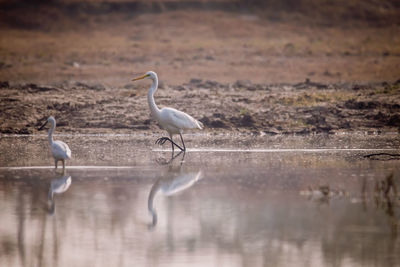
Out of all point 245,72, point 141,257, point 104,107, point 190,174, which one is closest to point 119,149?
point 190,174

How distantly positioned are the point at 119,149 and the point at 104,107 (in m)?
4.03

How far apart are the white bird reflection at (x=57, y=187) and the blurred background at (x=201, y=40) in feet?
44.3

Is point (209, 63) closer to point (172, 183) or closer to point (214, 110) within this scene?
point (214, 110)

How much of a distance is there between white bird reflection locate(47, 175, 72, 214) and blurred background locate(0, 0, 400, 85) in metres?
13.5

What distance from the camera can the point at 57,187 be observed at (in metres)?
8.80

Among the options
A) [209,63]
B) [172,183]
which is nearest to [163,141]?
[172,183]

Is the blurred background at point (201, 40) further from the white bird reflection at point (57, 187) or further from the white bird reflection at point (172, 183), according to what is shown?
the white bird reflection at point (57, 187)

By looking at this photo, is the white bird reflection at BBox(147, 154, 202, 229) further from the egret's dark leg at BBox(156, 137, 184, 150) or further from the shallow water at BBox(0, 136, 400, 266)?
the egret's dark leg at BBox(156, 137, 184, 150)

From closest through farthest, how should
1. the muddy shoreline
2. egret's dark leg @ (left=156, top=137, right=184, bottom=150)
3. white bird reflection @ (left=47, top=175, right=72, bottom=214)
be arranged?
white bird reflection @ (left=47, top=175, right=72, bottom=214)
egret's dark leg @ (left=156, top=137, right=184, bottom=150)
the muddy shoreline

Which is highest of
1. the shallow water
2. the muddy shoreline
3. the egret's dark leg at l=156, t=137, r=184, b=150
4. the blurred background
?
the blurred background

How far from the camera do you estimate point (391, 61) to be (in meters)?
29.5

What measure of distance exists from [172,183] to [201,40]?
29.2 m

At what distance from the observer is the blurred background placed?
1001 inches

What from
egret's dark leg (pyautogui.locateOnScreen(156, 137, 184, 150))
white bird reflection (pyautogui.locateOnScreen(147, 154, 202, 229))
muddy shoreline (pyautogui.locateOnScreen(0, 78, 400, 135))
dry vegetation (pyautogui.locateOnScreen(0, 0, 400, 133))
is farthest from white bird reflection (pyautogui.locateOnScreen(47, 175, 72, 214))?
dry vegetation (pyautogui.locateOnScreen(0, 0, 400, 133))
